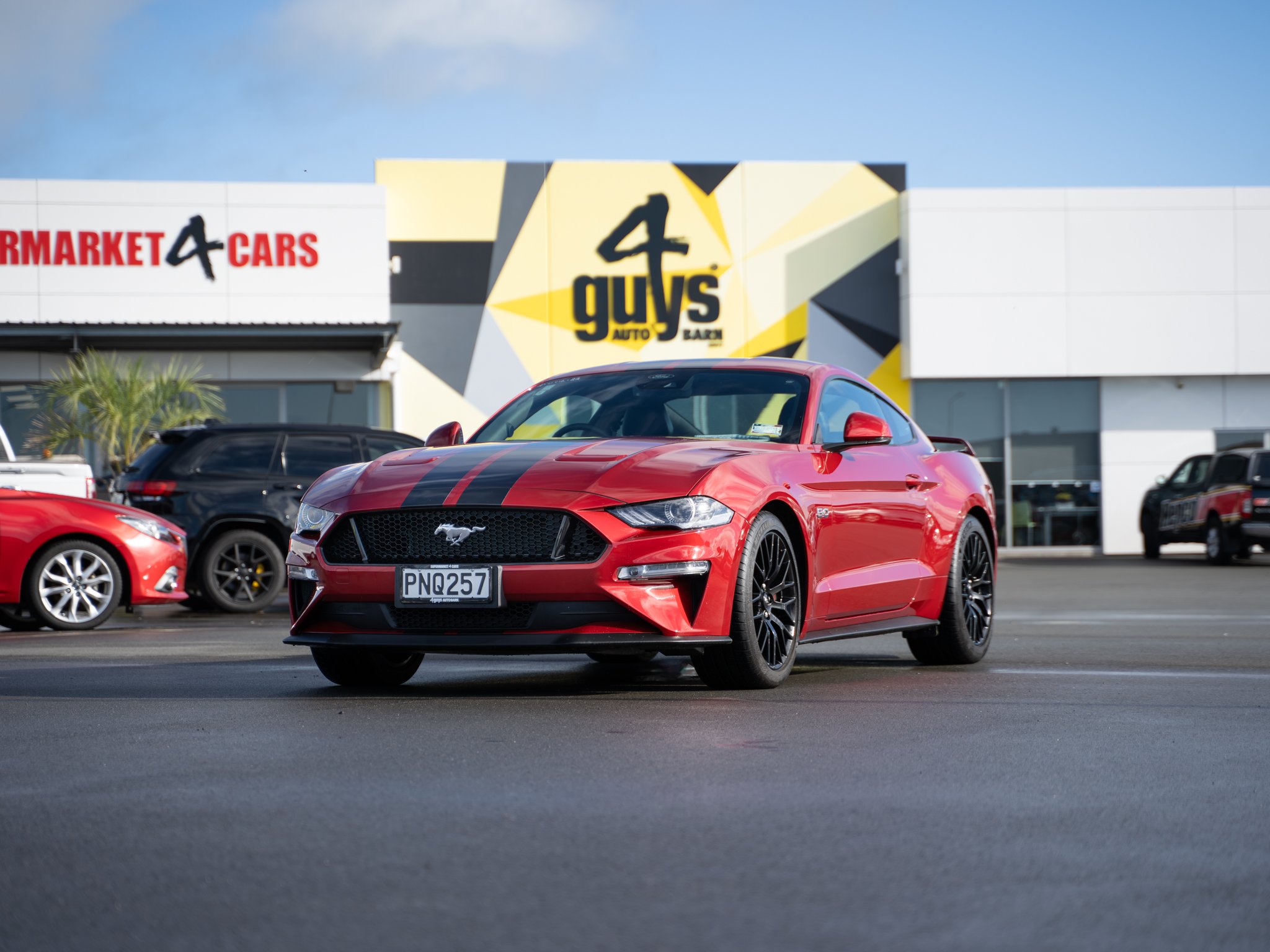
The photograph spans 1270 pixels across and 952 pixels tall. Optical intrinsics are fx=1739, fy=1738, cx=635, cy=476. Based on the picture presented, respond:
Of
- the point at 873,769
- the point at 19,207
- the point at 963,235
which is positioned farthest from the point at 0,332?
the point at 873,769

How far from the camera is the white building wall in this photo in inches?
1249

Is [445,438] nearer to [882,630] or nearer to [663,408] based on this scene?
[663,408]

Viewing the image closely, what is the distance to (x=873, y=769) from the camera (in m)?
5.25

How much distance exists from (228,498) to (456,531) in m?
9.26

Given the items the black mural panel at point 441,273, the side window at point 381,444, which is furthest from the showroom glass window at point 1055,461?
the side window at point 381,444

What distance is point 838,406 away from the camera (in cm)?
873

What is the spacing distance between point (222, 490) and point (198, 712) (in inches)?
367

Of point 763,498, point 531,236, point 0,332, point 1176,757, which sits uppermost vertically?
point 531,236

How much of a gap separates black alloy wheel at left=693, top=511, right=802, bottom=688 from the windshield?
721 mm

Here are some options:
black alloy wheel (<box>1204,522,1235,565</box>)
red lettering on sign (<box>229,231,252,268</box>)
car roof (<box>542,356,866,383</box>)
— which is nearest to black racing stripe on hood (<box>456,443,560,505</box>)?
car roof (<box>542,356,866,383</box>)

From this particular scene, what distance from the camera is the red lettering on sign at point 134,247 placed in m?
30.1

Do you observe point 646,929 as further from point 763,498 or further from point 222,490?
point 222,490

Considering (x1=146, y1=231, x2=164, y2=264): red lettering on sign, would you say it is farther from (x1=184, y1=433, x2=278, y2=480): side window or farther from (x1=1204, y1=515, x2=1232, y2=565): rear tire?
(x1=1204, y1=515, x2=1232, y2=565): rear tire

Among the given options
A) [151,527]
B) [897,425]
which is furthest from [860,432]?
[151,527]
